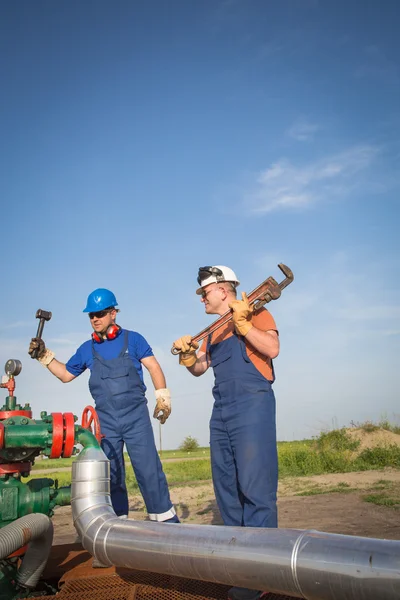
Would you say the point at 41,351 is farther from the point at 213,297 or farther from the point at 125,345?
the point at 213,297

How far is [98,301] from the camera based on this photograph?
16.7ft

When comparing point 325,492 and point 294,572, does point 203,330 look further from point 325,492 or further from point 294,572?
point 325,492

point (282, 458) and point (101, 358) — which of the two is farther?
point (282, 458)

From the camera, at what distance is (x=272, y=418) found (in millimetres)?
3646

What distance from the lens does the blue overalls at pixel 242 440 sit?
3416 millimetres

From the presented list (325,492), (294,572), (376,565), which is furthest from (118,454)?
(325,492)

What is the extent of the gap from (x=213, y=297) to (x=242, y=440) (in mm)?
1121

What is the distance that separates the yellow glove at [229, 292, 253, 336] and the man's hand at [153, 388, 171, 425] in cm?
159

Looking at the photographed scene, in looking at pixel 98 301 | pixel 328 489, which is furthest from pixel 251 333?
pixel 328 489

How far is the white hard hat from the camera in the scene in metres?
4.08

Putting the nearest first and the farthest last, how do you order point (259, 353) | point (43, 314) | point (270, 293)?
point (259, 353), point (270, 293), point (43, 314)

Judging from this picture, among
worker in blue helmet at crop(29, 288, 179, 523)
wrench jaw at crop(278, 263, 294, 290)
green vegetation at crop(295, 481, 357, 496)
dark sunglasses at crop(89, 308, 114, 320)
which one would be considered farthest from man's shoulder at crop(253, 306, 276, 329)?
green vegetation at crop(295, 481, 357, 496)

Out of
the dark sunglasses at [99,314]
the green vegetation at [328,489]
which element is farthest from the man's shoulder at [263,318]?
the green vegetation at [328,489]

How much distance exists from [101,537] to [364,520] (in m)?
4.50
